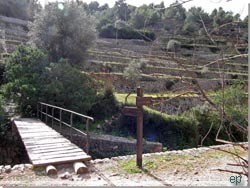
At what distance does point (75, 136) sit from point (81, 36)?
4.63m

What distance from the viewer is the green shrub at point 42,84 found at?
9.17 metres

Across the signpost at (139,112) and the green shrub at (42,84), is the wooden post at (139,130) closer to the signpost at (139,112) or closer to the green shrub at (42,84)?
the signpost at (139,112)

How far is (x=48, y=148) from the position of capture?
17.0ft

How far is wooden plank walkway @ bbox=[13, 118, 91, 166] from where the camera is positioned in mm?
4465

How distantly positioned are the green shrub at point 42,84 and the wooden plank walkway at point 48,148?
2.23m

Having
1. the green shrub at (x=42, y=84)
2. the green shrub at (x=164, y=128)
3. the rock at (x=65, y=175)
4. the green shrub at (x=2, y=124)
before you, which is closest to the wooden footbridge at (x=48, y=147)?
the rock at (x=65, y=175)

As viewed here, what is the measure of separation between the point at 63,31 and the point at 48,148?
734cm

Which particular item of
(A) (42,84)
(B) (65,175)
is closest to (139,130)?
(B) (65,175)

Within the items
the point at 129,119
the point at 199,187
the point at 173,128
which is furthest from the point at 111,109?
the point at 199,187

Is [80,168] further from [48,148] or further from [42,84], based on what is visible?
[42,84]

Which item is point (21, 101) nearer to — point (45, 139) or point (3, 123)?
point (3, 123)

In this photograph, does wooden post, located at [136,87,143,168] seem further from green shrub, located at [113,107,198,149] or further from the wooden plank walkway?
green shrub, located at [113,107,198,149]

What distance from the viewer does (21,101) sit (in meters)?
9.32

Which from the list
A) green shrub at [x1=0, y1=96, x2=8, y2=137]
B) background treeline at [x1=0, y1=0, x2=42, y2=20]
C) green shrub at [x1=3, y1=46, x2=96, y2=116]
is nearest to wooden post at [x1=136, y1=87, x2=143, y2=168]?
green shrub at [x1=3, y1=46, x2=96, y2=116]
